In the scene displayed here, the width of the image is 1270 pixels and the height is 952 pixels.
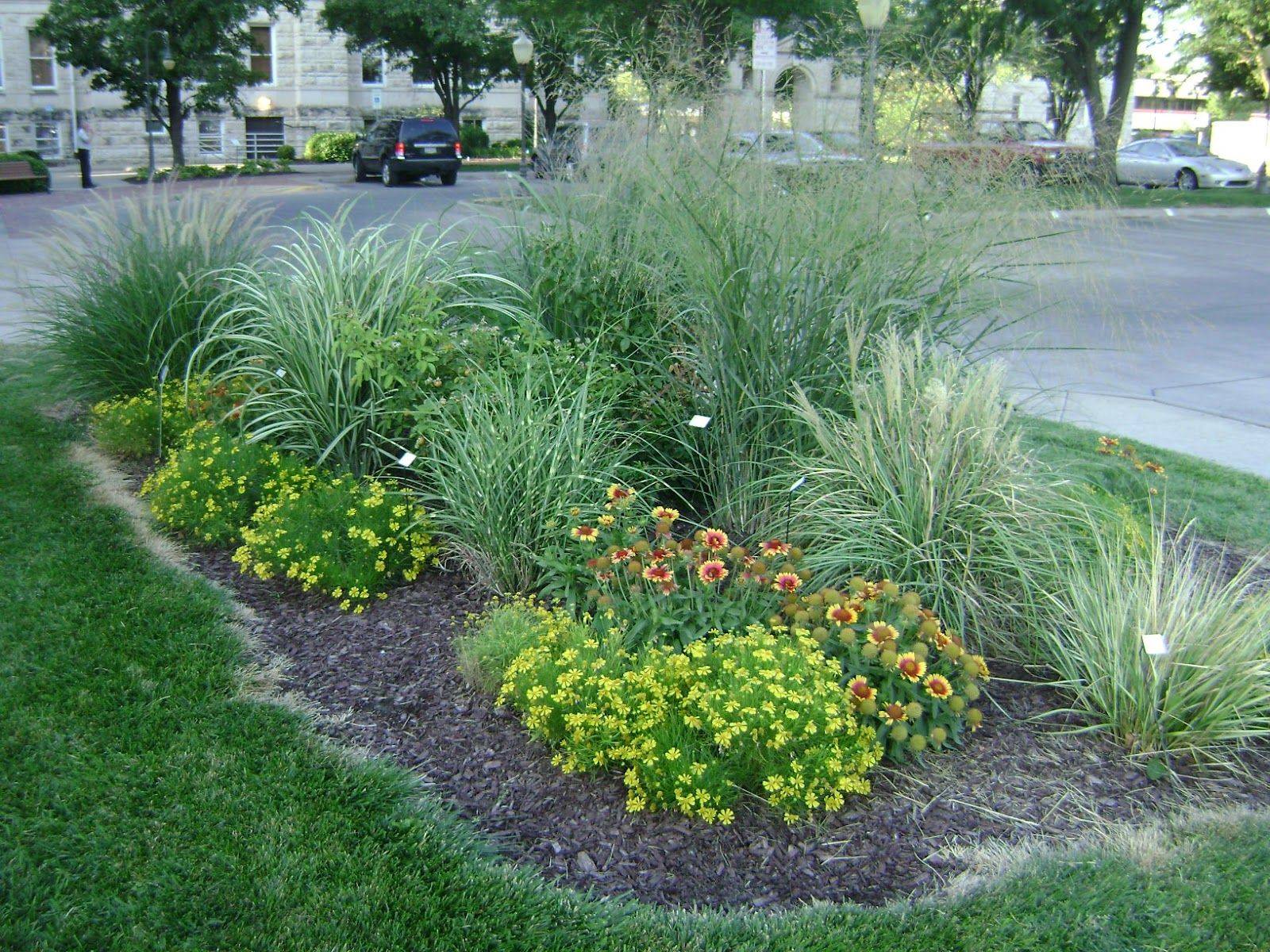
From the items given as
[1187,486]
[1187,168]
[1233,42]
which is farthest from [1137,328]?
[1233,42]

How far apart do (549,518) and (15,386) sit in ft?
18.8

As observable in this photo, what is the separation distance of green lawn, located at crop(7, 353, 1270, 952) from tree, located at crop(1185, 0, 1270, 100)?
4253 centimetres

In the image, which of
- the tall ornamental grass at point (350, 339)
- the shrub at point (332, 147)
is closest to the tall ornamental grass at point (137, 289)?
the tall ornamental grass at point (350, 339)

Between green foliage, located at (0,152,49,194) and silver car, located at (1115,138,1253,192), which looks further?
silver car, located at (1115,138,1253,192)

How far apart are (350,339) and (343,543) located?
1.07 metres

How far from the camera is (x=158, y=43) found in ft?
108

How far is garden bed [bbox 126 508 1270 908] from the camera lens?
3053 mm

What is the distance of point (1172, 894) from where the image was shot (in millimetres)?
2947

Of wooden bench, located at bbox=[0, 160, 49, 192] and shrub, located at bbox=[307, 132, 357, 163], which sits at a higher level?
shrub, located at bbox=[307, 132, 357, 163]

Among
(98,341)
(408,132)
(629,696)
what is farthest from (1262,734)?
(408,132)

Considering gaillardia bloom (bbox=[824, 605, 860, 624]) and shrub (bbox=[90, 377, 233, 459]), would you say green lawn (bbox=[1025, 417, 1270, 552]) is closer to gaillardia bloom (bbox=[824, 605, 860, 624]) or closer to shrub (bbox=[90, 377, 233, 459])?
gaillardia bloom (bbox=[824, 605, 860, 624])

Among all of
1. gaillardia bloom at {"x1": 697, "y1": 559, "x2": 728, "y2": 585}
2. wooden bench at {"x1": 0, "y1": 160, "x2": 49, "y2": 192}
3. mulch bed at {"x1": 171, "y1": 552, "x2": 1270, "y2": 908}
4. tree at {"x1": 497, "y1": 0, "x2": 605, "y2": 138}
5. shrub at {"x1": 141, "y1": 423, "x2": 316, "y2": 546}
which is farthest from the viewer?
wooden bench at {"x1": 0, "y1": 160, "x2": 49, "y2": 192}

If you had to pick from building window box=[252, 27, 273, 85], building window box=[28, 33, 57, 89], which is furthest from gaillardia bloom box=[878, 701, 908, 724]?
building window box=[28, 33, 57, 89]

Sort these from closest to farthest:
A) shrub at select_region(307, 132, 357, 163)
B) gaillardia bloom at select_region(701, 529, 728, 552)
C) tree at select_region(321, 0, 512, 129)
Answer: gaillardia bloom at select_region(701, 529, 728, 552) → tree at select_region(321, 0, 512, 129) → shrub at select_region(307, 132, 357, 163)
